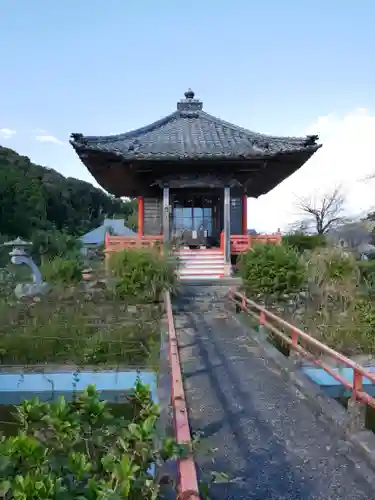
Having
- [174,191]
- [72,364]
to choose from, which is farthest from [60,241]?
[72,364]

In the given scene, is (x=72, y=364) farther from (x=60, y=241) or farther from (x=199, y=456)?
(x=60, y=241)

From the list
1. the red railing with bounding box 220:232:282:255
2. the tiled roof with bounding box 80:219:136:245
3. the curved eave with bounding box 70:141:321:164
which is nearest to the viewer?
the curved eave with bounding box 70:141:321:164

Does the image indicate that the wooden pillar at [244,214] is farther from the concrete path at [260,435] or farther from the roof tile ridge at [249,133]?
the concrete path at [260,435]

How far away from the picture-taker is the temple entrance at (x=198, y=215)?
58.0 ft

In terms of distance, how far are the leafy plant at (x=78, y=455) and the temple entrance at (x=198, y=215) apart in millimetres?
15439

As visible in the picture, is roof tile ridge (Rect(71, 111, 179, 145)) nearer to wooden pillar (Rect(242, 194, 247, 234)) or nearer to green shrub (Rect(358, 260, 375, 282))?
wooden pillar (Rect(242, 194, 247, 234))

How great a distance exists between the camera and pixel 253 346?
745cm

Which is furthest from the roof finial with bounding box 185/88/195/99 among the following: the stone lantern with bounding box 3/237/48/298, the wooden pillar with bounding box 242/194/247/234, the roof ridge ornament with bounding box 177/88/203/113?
the stone lantern with bounding box 3/237/48/298

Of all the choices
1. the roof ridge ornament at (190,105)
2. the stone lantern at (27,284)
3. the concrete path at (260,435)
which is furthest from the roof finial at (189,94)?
the concrete path at (260,435)

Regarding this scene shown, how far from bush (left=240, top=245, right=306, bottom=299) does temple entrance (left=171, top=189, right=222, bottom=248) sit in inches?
246

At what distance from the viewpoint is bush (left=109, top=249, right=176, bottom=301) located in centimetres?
1077

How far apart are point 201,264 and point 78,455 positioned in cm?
1278

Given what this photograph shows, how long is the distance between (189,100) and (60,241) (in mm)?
8547

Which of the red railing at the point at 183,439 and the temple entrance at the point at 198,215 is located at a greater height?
the temple entrance at the point at 198,215
